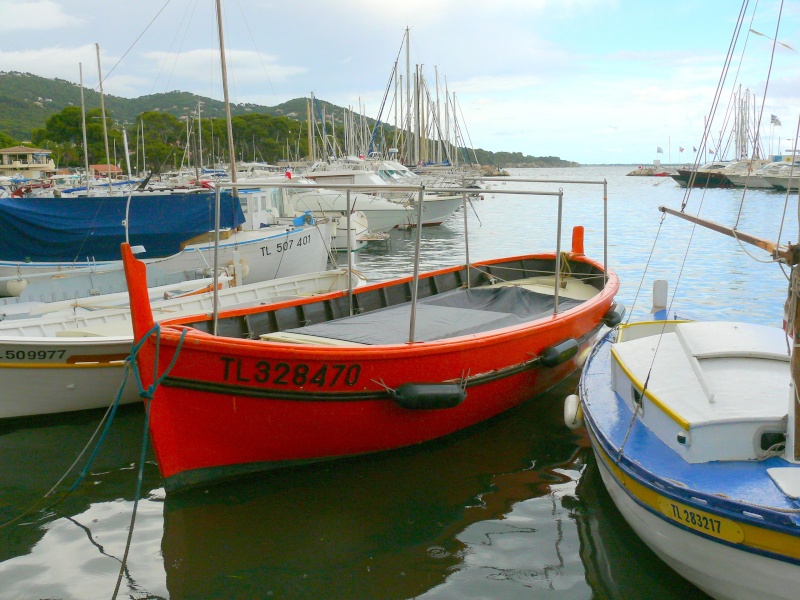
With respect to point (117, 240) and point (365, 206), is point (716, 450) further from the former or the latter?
point (365, 206)

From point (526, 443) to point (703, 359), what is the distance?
2.79m

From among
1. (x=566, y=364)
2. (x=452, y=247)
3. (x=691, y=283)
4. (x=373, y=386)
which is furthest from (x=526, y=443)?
(x=452, y=247)

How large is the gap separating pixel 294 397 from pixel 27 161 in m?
88.3

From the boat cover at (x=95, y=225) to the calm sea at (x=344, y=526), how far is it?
760cm

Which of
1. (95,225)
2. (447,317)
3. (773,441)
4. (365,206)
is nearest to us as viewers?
(773,441)

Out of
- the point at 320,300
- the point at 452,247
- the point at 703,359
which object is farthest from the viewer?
the point at 452,247

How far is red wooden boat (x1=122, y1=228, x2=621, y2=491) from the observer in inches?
246

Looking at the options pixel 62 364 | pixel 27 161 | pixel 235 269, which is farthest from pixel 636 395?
pixel 27 161

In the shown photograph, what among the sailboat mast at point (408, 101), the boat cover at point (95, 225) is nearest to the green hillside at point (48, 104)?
the sailboat mast at point (408, 101)

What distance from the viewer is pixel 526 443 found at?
835 cm

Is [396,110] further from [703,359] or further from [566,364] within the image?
[703,359]

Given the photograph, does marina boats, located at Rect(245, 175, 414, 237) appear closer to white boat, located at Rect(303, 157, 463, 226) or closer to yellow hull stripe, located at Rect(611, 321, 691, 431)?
white boat, located at Rect(303, 157, 463, 226)

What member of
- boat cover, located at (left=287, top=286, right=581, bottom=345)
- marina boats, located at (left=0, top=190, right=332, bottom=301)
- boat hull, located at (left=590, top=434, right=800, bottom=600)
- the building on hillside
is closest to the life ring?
marina boats, located at (left=0, top=190, right=332, bottom=301)

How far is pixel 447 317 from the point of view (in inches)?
346
